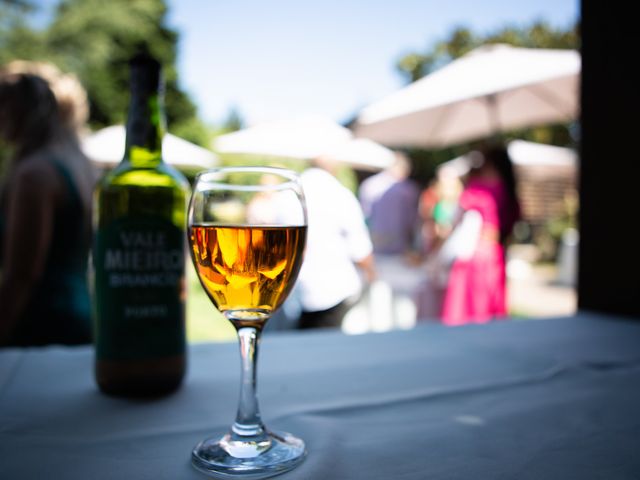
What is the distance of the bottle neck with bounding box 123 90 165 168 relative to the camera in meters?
0.90

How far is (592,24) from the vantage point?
1634 millimetres

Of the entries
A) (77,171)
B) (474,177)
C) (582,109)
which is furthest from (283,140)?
(582,109)

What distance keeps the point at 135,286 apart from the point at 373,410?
0.42 m

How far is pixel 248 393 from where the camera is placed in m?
0.63

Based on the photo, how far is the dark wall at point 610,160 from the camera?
1534 mm

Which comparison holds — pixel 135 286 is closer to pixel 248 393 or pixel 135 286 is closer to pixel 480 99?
pixel 248 393

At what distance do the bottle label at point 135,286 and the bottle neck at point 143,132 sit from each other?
12 centimetres

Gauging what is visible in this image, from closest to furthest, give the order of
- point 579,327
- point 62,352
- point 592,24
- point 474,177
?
point 62,352 → point 579,327 → point 592,24 → point 474,177

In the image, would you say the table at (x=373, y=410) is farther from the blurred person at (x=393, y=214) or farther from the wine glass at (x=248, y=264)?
the blurred person at (x=393, y=214)

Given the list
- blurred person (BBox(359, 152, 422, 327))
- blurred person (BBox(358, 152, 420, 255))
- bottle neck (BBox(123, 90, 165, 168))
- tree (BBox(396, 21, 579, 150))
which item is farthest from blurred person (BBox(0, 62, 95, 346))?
tree (BBox(396, 21, 579, 150))

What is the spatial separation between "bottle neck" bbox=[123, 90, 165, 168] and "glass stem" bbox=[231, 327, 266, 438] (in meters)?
0.42

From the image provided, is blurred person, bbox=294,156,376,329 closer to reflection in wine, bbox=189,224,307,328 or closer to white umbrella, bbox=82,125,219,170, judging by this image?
reflection in wine, bbox=189,224,307,328

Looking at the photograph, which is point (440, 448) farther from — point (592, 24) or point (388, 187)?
point (388, 187)

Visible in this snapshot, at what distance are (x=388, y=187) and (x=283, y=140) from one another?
64.6 inches
